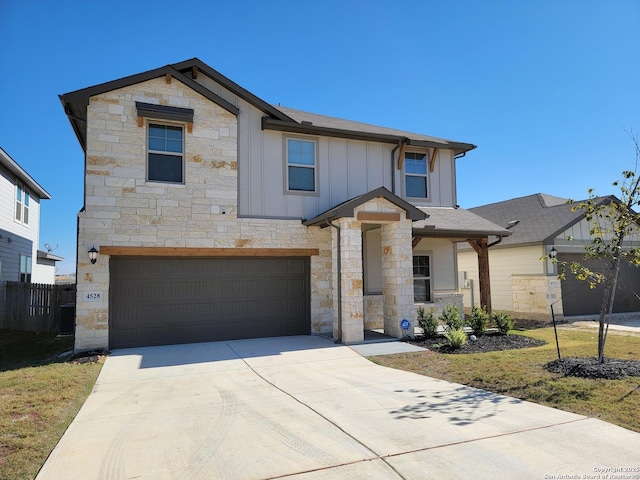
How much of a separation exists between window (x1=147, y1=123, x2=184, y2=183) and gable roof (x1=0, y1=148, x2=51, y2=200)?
718cm

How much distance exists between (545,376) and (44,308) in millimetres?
14031

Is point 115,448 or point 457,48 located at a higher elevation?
point 457,48

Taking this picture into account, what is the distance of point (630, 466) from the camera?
3600 millimetres

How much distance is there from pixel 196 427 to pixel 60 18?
10151 mm

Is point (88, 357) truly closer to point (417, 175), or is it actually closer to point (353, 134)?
point (353, 134)

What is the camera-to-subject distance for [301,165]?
11.7 metres

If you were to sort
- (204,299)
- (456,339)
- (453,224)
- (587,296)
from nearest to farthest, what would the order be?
1. (456,339)
2. (204,299)
3. (453,224)
4. (587,296)

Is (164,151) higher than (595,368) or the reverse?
higher

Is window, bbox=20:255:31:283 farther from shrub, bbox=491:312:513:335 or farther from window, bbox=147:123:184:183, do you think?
shrub, bbox=491:312:513:335

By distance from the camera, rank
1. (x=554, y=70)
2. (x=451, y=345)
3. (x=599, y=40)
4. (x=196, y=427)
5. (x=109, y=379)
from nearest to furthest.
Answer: (x=196, y=427) < (x=109, y=379) < (x=451, y=345) < (x=599, y=40) < (x=554, y=70)

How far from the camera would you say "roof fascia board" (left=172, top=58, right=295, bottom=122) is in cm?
1052

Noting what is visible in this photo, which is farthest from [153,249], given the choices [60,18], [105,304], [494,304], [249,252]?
[494,304]

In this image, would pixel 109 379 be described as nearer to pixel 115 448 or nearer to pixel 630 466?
pixel 115 448

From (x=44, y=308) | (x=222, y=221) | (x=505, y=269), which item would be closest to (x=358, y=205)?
(x=222, y=221)
